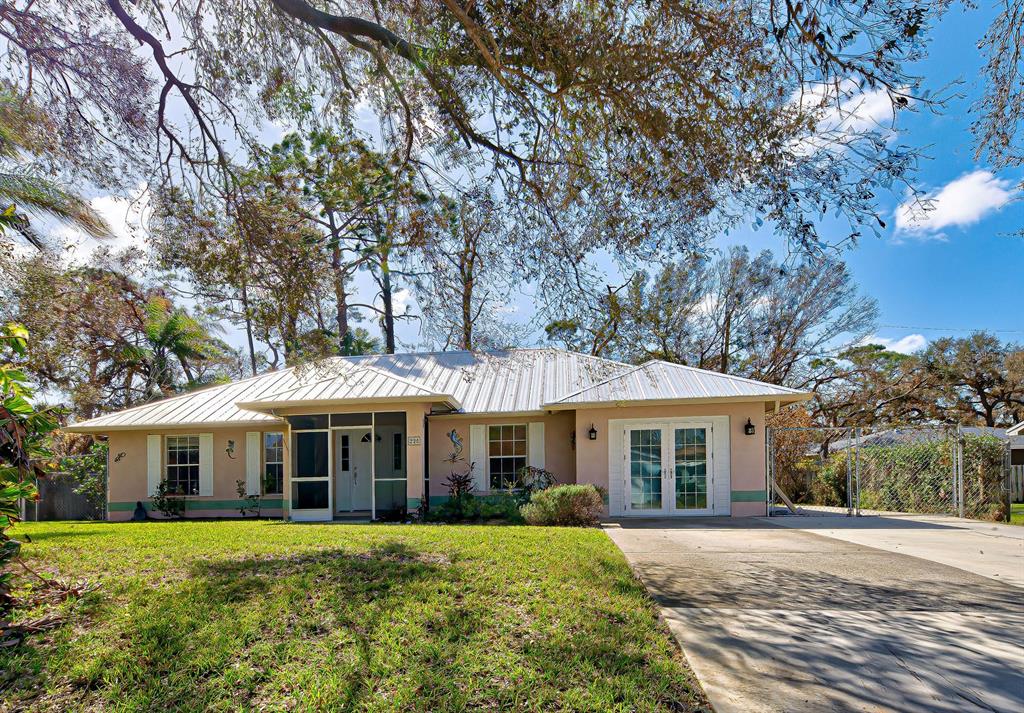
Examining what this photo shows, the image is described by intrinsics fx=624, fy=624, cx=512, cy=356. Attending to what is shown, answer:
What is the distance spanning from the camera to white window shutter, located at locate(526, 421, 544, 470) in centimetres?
1567

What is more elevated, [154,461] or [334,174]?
[334,174]

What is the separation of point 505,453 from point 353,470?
4.13 m

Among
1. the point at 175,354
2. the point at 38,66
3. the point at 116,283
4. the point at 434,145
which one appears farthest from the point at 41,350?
the point at 434,145

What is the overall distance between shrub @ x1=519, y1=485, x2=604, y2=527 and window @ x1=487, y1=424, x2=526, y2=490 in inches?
136

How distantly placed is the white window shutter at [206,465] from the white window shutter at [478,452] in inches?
278

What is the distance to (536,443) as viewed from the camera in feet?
51.6

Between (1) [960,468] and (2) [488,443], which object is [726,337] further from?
(2) [488,443]

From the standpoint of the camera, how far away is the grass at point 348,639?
3.94 metres

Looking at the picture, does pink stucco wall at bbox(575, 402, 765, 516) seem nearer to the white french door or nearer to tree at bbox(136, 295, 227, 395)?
the white french door

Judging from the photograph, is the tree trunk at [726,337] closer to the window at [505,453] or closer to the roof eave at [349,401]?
the window at [505,453]

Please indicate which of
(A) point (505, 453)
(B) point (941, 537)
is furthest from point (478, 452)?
(B) point (941, 537)

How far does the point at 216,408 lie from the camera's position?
16.9m

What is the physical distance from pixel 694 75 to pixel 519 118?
7.92ft

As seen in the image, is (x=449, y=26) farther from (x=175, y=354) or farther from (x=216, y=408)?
(x=175, y=354)
